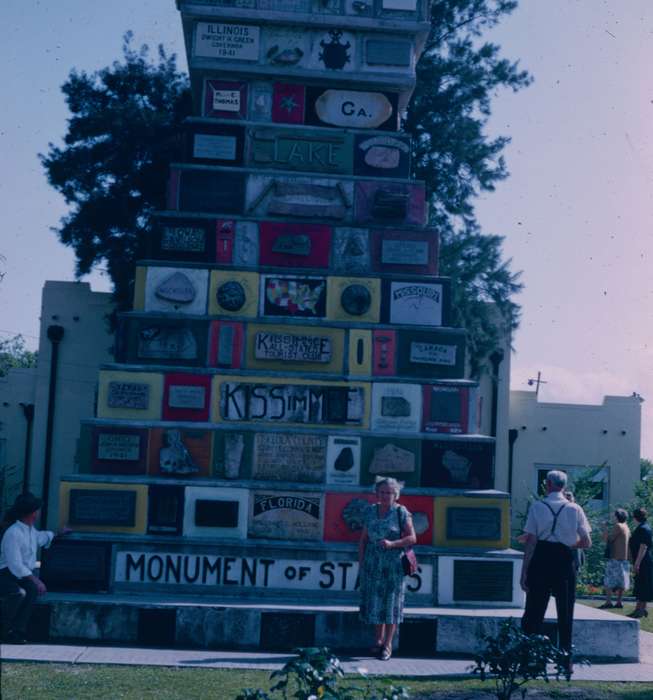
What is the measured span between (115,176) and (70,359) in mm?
4399

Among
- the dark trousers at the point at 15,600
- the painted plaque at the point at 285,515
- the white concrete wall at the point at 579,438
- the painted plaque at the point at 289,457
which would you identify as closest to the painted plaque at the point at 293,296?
the painted plaque at the point at 289,457

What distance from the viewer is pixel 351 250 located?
46.9ft

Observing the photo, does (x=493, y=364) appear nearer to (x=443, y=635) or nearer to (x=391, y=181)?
(x=391, y=181)

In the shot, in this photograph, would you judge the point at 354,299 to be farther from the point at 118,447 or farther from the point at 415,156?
the point at 415,156

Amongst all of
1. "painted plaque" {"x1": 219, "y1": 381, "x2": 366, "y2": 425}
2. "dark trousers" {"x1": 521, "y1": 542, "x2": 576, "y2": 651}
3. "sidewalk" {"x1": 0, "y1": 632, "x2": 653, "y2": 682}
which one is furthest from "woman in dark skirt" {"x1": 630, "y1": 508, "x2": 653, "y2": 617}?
"dark trousers" {"x1": 521, "y1": 542, "x2": 576, "y2": 651}

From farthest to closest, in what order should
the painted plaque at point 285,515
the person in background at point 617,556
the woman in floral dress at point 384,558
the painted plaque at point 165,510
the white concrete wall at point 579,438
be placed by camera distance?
the white concrete wall at point 579,438, the person in background at point 617,556, the painted plaque at point 285,515, the painted plaque at point 165,510, the woman in floral dress at point 384,558

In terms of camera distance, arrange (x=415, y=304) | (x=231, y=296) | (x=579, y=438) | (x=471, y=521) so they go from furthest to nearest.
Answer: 1. (x=579, y=438)
2. (x=415, y=304)
3. (x=231, y=296)
4. (x=471, y=521)

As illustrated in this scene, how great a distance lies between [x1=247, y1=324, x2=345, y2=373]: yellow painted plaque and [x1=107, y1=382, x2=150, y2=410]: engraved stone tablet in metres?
1.32

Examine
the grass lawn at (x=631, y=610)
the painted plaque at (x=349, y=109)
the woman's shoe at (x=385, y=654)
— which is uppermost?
the painted plaque at (x=349, y=109)

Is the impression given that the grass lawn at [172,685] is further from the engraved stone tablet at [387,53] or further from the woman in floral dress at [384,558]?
the engraved stone tablet at [387,53]

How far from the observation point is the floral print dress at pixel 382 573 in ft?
35.5

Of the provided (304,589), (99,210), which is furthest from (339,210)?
(99,210)

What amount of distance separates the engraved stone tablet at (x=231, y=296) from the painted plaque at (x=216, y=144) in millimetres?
1825

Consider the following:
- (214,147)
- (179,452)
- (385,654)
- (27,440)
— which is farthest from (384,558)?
(27,440)
